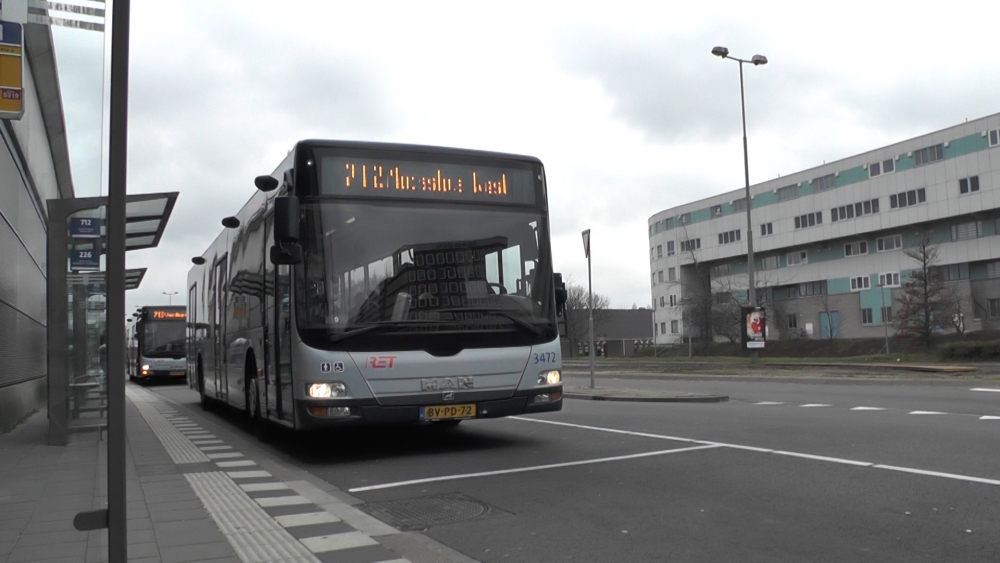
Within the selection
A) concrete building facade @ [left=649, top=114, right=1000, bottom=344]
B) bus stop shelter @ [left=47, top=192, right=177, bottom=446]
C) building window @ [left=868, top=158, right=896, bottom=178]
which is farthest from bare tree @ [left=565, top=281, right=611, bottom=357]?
bus stop shelter @ [left=47, top=192, right=177, bottom=446]

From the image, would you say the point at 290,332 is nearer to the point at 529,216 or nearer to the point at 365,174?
the point at 365,174

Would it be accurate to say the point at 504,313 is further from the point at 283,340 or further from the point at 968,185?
the point at 968,185

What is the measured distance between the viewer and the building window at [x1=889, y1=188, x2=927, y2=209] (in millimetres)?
59000

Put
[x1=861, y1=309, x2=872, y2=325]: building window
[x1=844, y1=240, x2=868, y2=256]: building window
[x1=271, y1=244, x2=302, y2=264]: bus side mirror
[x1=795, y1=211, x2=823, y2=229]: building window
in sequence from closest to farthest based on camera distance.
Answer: [x1=271, y1=244, x2=302, y2=264]: bus side mirror < [x1=861, y1=309, x2=872, y2=325]: building window < [x1=844, y1=240, x2=868, y2=256]: building window < [x1=795, y1=211, x2=823, y2=229]: building window

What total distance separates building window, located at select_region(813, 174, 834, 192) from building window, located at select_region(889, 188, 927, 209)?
5.87 metres

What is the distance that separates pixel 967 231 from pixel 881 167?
7550mm

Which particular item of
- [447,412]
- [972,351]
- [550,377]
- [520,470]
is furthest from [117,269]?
[972,351]

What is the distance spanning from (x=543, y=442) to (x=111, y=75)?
7702 millimetres

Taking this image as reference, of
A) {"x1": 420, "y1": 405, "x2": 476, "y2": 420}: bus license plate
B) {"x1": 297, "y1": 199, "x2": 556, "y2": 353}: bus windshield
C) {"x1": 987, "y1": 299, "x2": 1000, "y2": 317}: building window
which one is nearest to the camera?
{"x1": 297, "y1": 199, "x2": 556, "y2": 353}: bus windshield

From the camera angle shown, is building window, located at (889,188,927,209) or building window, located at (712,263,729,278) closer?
building window, located at (889,188,927,209)

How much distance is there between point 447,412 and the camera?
30.3 ft

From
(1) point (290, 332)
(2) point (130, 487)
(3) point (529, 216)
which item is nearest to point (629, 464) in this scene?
(3) point (529, 216)

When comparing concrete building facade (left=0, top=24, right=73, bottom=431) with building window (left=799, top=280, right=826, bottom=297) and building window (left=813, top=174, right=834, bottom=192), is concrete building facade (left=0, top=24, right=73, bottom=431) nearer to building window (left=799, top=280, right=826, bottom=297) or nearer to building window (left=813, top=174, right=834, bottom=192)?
building window (left=813, top=174, right=834, bottom=192)

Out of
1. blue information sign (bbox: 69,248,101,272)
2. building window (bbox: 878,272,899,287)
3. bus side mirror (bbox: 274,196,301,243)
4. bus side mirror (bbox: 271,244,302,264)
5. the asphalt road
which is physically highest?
building window (bbox: 878,272,899,287)
